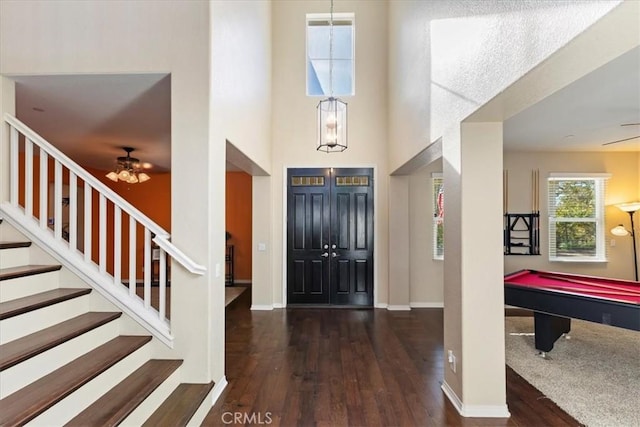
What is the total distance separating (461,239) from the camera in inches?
106

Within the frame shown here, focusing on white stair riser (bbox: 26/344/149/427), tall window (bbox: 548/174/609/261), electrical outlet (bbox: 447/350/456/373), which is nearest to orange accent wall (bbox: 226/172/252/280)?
white stair riser (bbox: 26/344/149/427)

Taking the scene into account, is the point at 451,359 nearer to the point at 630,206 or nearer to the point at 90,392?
the point at 90,392

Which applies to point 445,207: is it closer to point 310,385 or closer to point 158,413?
point 310,385

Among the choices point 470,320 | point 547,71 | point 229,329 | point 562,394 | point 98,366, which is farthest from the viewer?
point 229,329

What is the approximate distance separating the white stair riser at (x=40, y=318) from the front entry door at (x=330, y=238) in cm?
364

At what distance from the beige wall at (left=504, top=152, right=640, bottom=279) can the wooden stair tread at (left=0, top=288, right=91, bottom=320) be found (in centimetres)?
615

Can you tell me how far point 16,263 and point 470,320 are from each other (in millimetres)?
3838

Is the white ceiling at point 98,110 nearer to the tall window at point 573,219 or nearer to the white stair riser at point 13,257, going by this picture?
the white stair riser at point 13,257

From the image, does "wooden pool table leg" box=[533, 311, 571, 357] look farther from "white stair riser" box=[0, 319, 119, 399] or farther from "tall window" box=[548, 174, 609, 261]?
"white stair riser" box=[0, 319, 119, 399]

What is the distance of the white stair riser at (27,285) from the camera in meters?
2.37

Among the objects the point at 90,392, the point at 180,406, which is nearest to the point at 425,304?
the point at 180,406

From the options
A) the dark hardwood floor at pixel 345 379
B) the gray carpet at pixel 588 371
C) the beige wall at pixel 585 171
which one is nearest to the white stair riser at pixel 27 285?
the dark hardwood floor at pixel 345 379

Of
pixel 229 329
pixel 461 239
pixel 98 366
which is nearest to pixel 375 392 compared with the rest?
pixel 461 239

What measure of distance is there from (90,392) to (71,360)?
1.11ft
